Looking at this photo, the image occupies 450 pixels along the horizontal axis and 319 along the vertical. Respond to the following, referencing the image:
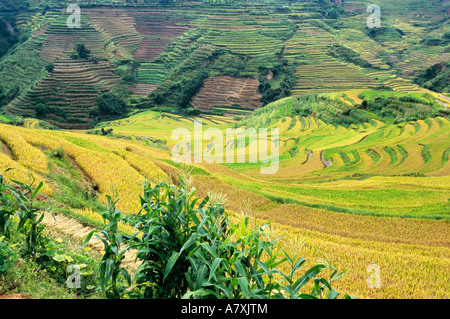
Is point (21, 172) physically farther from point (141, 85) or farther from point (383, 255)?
point (141, 85)

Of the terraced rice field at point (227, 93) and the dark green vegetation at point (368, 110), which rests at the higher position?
the terraced rice field at point (227, 93)

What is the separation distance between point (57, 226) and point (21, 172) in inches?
109

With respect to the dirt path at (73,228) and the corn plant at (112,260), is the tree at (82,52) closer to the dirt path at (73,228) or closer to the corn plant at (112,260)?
the dirt path at (73,228)

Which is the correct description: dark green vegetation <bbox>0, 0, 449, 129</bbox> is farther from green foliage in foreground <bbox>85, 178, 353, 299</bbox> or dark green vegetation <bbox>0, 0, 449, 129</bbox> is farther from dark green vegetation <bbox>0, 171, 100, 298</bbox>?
green foliage in foreground <bbox>85, 178, 353, 299</bbox>

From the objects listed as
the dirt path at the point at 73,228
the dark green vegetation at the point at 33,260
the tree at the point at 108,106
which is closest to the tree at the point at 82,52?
the tree at the point at 108,106

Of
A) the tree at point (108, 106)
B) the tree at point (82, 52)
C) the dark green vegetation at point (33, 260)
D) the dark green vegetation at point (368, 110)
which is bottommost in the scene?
the dark green vegetation at point (33, 260)

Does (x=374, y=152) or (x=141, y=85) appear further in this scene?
(x=141, y=85)

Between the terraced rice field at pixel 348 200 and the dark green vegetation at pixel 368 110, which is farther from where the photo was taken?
the dark green vegetation at pixel 368 110

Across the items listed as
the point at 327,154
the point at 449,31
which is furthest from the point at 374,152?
the point at 449,31

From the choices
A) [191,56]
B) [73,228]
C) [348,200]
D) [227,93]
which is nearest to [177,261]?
[73,228]

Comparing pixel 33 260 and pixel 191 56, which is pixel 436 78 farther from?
pixel 33 260

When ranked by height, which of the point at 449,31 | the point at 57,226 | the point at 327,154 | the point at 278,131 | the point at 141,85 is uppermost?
the point at 449,31

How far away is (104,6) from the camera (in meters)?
79.6
